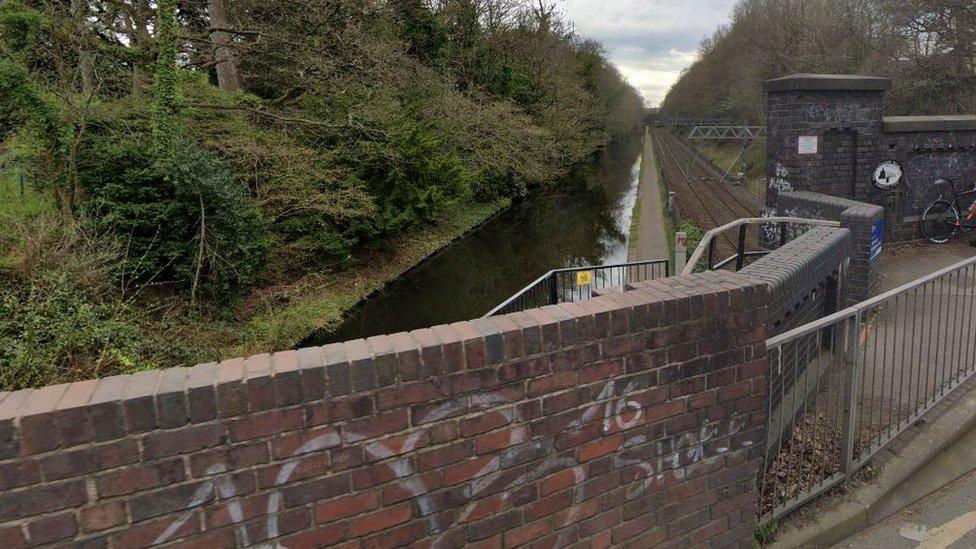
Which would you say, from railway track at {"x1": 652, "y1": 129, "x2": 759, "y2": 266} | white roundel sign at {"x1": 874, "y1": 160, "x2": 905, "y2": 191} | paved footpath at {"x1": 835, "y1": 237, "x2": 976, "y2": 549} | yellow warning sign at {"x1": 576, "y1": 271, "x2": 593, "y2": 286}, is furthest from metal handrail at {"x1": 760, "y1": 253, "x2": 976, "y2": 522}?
railway track at {"x1": 652, "y1": 129, "x2": 759, "y2": 266}

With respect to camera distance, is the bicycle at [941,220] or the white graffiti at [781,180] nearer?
the white graffiti at [781,180]

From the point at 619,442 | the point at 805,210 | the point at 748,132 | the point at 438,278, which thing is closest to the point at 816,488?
the point at 619,442

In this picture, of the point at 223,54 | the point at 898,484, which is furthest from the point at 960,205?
the point at 223,54

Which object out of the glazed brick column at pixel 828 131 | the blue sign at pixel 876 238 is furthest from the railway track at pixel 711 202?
the blue sign at pixel 876 238

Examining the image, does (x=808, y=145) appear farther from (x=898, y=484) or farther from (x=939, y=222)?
(x=898, y=484)

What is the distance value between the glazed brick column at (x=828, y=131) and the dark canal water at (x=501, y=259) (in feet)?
25.1

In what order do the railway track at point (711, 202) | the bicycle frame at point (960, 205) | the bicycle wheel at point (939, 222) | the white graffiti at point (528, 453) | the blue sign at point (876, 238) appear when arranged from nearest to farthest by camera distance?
the white graffiti at point (528, 453) < the blue sign at point (876, 238) < the bicycle frame at point (960, 205) < the bicycle wheel at point (939, 222) < the railway track at point (711, 202)

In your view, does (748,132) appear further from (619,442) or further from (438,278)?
(619,442)

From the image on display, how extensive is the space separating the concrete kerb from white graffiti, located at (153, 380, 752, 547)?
30.7 inches

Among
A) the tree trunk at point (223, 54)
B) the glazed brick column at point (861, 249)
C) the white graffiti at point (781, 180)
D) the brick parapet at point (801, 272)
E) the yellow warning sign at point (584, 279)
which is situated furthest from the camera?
the tree trunk at point (223, 54)

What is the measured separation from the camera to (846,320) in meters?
3.40

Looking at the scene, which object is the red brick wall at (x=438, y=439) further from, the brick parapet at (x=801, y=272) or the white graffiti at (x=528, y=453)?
the brick parapet at (x=801, y=272)

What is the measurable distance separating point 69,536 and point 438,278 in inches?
655

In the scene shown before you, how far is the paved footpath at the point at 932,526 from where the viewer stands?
10.5 feet
